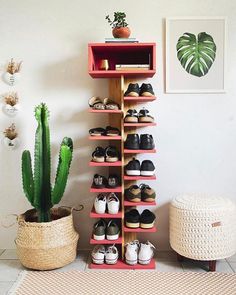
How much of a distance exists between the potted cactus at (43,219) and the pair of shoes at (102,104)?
1.11 ft

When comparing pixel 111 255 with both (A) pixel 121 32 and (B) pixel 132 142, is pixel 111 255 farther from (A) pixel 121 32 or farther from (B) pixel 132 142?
(A) pixel 121 32

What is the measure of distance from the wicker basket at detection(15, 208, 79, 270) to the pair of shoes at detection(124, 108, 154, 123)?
2.78 feet

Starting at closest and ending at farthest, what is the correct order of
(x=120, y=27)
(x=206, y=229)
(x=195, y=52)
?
1. (x=206, y=229)
2. (x=120, y=27)
3. (x=195, y=52)

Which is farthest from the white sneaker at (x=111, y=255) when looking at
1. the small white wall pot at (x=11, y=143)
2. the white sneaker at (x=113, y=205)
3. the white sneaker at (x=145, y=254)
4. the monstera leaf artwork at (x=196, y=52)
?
the monstera leaf artwork at (x=196, y=52)

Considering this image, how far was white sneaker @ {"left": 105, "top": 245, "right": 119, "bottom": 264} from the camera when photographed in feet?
7.32

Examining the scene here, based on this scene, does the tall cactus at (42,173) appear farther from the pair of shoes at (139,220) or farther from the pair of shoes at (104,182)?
the pair of shoes at (139,220)

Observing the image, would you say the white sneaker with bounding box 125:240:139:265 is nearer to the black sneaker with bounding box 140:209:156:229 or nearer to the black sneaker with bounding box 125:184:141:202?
the black sneaker with bounding box 140:209:156:229

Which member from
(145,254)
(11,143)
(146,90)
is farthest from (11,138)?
(145,254)

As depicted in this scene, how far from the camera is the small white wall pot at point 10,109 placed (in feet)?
8.11

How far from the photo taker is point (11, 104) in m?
2.48

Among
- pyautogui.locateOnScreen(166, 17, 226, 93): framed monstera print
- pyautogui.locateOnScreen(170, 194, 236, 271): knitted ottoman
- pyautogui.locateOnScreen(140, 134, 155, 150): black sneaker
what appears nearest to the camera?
pyautogui.locateOnScreen(170, 194, 236, 271): knitted ottoman

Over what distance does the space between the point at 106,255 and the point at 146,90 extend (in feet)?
4.00

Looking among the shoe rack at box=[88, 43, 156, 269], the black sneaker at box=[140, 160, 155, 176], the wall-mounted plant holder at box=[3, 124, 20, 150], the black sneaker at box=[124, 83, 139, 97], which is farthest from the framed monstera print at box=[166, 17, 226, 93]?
the wall-mounted plant holder at box=[3, 124, 20, 150]

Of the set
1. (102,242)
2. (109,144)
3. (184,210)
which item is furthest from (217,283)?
(109,144)
